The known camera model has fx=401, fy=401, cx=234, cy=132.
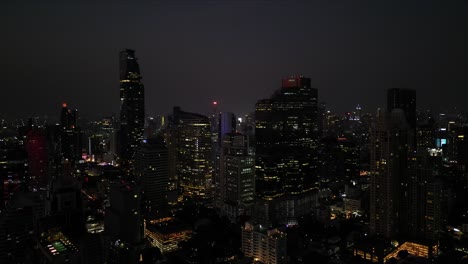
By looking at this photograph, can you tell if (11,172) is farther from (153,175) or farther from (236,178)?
(236,178)

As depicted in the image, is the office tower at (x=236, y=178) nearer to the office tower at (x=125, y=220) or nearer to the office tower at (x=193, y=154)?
the office tower at (x=193, y=154)

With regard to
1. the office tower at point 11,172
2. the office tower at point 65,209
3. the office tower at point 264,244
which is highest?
the office tower at point 11,172

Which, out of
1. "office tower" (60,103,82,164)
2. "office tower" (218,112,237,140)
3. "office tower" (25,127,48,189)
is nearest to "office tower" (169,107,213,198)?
"office tower" (218,112,237,140)

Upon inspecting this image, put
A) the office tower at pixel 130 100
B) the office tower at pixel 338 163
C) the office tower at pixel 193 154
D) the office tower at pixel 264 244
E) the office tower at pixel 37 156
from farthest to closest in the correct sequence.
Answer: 1. the office tower at pixel 130 100
2. the office tower at pixel 338 163
3. the office tower at pixel 193 154
4. the office tower at pixel 37 156
5. the office tower at pixel 264 244

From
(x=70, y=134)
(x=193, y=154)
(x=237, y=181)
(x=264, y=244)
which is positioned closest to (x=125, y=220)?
(x=264, y=244)

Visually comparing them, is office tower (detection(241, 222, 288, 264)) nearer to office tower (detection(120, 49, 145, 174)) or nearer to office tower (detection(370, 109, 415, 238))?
office tower (detection(370, 109, 415, 238))

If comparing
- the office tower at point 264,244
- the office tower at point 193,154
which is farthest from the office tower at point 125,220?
the office tower at point 193,154
